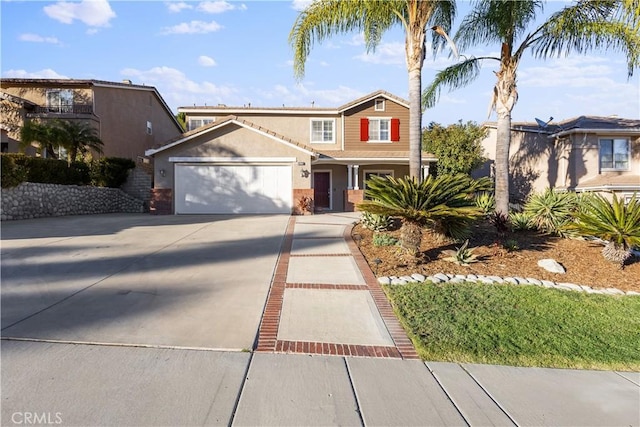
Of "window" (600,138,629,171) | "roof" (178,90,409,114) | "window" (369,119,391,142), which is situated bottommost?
"window" (600,138,629,171)

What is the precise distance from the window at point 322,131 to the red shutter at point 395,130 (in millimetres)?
3311

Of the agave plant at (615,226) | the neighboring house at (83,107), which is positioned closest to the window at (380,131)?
the agave plant at (615,226)

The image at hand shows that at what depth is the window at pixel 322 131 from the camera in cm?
2156

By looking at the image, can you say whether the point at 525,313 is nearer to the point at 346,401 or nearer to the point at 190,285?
the point at 346,401

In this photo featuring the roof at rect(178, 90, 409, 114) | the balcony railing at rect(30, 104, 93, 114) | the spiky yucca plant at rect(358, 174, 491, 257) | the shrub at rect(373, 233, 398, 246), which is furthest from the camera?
the balcony railing at rect(30, 104, 93, 114)

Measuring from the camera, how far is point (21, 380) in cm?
321

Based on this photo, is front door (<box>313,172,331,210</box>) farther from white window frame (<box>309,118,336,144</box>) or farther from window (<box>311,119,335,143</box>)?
window (<box>311,119,335,143</box>)

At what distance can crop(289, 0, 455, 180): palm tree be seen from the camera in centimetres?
1069

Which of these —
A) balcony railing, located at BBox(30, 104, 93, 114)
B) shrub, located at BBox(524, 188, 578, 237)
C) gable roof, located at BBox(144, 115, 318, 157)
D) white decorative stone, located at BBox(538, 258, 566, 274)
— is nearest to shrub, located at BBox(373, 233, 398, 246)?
white decorative stone, located at BBox(538, 258, 566, 274)

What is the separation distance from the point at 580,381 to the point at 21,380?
16.6ft

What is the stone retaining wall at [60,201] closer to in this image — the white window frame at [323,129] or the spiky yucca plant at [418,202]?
the white window frame at [323,129]

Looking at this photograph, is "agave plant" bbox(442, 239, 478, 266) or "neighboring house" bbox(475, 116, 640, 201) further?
"neighboring house" bbox(475, 116, 640, 201)

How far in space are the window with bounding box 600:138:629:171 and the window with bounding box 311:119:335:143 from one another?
44.3ft

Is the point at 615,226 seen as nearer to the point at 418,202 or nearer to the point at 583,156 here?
the point at 418,202
